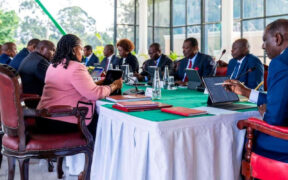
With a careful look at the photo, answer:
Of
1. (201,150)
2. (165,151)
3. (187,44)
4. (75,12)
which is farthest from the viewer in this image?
(75,12)

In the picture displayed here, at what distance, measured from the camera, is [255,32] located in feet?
30.9

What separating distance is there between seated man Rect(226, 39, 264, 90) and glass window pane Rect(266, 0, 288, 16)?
5706mm

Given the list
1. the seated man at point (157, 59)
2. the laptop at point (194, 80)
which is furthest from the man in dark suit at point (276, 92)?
the seated man at point (157, 59)

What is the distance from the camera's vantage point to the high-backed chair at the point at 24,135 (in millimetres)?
1979

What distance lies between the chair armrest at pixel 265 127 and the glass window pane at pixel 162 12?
10.9 metres

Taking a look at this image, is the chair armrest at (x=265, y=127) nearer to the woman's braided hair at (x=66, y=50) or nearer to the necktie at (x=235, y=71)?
the woman's braided hair at (x=66, y=50)

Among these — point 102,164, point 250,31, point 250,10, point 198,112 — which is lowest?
point 102,164

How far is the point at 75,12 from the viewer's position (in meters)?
13.6

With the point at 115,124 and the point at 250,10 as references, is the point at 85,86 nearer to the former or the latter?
the point at 115,124

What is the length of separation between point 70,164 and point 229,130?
1605 millimetres

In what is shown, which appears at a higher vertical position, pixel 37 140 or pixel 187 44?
pixel 187 44

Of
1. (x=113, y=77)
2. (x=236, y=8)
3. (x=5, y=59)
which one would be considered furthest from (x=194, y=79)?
(x=236, y=8)

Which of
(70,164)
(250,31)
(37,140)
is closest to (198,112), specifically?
A: (37,140)

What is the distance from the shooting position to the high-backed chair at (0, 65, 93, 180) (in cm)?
198
